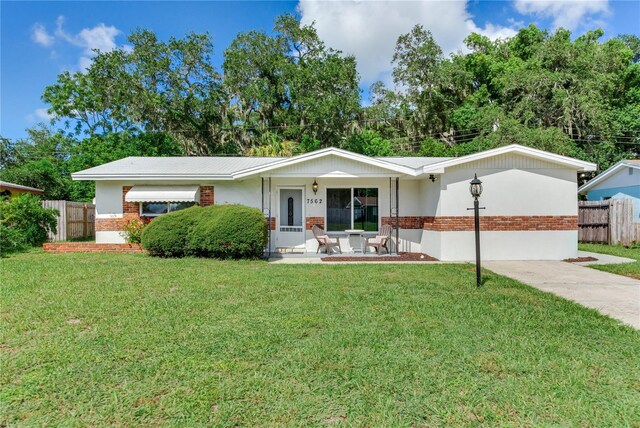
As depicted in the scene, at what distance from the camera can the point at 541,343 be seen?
187 inches

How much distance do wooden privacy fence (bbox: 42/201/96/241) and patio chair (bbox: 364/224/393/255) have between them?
1371 centimetres

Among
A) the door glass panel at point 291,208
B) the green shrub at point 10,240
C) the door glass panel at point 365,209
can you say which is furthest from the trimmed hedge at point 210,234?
the green shrub at point 10,240

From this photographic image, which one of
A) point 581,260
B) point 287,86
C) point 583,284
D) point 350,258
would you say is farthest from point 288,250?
point 287,86

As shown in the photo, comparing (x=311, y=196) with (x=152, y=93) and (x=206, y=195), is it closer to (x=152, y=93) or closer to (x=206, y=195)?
(x=206, y=195)

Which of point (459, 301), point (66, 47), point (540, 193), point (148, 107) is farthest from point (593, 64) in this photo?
point (66, 47)

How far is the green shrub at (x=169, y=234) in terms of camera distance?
38.7 ft

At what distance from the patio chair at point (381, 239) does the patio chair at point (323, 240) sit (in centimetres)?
117

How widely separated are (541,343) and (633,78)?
122ft

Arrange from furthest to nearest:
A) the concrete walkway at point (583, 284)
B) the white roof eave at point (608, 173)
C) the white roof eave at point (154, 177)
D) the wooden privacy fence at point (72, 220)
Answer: the white roof eave at point (608, 173)
the wooden privacy fence at point (72, 220)
the white roof eave at point (154, 177)
the concrete walkway at point (583, 284)

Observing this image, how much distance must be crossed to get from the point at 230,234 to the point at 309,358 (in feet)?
26.0

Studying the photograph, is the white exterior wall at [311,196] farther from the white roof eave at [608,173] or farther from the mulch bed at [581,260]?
the white roof eave at [608,173]

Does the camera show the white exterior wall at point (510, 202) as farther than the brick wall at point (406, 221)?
No

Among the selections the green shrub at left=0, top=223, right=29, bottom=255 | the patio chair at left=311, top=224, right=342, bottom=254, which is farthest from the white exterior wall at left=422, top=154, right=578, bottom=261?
the green shrub at left=0, top=223, right=29, bottom=255

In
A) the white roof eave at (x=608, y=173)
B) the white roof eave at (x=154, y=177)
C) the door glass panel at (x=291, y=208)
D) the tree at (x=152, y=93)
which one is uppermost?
the tree at (x=152, y=93)
